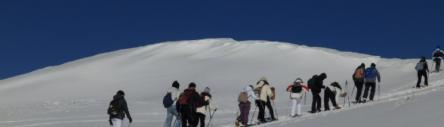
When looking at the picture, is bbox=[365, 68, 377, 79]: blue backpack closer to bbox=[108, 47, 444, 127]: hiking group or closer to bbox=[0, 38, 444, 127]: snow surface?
bbox=[108, 47, 444, 127]: hiking group

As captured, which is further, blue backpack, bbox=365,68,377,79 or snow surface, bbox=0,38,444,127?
snow surface, bbox=0,38,444,127

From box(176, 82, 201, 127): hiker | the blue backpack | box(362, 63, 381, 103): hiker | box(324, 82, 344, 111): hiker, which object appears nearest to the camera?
box(176, 82, 201, 127): hiker

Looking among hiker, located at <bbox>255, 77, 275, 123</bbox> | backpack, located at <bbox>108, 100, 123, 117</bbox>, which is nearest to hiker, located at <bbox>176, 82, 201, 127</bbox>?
backpack, located at <bbox>108, 100, 123, 117</bbox>

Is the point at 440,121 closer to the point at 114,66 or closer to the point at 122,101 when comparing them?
the point at 122,101

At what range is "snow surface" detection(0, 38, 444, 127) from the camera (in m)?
31.9

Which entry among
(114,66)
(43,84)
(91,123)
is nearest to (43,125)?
(91,123)

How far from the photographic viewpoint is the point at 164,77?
51.2 m

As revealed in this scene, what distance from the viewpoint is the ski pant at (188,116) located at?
1898 cm

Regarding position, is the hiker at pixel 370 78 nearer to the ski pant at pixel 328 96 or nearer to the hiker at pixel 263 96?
the ski pant at pixel 328 96

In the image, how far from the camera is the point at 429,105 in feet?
52.2

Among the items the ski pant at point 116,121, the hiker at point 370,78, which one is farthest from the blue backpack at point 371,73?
the ski pant at point 116,121

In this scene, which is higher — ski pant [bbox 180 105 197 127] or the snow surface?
the snow surface

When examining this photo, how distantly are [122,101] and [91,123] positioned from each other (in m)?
9.11

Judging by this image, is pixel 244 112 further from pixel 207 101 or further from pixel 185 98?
pixel 185 98
